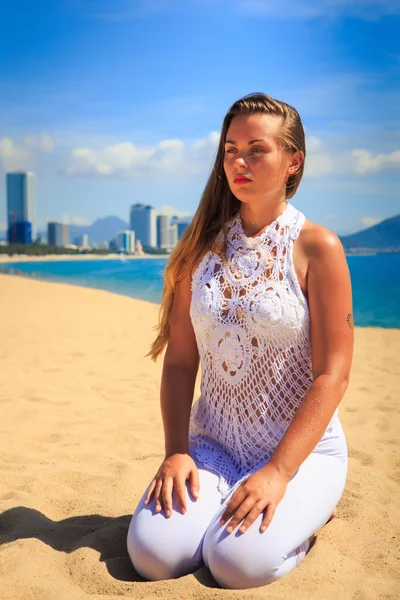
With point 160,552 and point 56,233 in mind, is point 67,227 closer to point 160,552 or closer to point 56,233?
point 56,233

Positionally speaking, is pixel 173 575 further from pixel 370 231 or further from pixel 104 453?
pixel 370 231

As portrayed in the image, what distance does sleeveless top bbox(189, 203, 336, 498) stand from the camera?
2.18 m

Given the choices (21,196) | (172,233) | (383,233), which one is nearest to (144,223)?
(172,233)

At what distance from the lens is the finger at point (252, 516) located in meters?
1.92

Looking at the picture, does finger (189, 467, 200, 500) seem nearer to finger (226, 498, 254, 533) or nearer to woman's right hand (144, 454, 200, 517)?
woman's right hand (144, 454, 200, 517)

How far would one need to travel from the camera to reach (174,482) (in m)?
2.13

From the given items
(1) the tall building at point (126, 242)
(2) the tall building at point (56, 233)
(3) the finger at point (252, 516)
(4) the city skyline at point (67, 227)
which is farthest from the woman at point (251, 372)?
(2) the tall building at point (56, 233)

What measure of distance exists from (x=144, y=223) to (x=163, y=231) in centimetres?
1690

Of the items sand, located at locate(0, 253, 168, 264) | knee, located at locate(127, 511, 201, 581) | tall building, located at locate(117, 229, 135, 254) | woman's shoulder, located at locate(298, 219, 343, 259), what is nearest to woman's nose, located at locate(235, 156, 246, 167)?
woman's shoulder, located at locate(298, 219, 343, 259)

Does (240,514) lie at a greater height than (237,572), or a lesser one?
greater

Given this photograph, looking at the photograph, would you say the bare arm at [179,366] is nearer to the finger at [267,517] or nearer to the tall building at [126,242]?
the finger at [267,517]

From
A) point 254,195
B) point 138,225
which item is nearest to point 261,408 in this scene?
point 254,195

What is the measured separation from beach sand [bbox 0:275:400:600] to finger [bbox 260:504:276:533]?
21 centimetres

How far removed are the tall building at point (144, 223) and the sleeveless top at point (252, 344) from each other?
14139 centimetres
